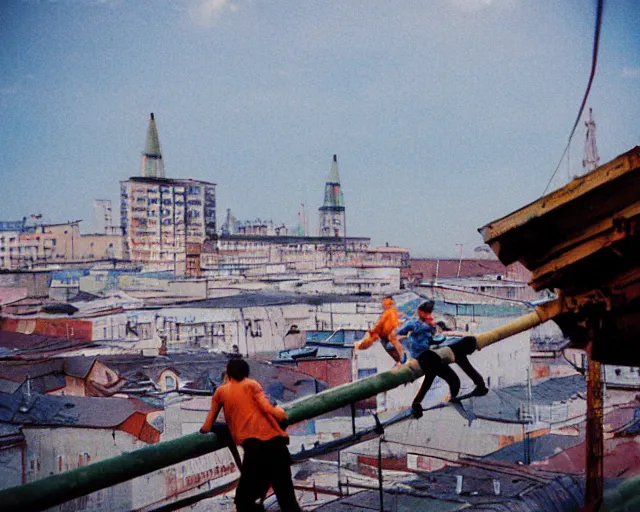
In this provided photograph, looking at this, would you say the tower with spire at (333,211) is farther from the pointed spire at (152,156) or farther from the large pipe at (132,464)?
the large pipe at (132,464)

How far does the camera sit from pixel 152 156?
1277 centimetres

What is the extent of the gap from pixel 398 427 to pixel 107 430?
7466mm

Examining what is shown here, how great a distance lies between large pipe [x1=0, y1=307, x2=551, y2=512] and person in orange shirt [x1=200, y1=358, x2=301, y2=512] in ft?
0.25

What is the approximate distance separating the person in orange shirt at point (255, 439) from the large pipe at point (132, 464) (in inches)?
3.0

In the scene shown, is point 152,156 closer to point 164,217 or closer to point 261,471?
point 164,217

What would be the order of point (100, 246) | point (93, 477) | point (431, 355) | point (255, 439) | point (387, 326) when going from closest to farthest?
point (93, 477)
point (255, 439)
point (431, 355)
point (387, 326)
point (100, 246)

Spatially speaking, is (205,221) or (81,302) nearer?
(81,302)

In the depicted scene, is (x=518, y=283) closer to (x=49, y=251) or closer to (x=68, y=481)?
(x=49, y=251)

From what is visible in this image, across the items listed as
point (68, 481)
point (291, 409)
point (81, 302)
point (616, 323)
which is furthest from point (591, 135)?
point (81, 302)

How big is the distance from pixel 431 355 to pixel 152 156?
11.3 metres

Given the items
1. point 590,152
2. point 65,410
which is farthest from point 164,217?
point 590,152

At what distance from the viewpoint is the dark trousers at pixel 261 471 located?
1.93 metres

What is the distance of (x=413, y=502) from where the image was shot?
100.0 inches

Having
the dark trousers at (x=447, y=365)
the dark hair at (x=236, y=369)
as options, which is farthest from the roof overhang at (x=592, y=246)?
the dark hair at (x=236, y=369)
